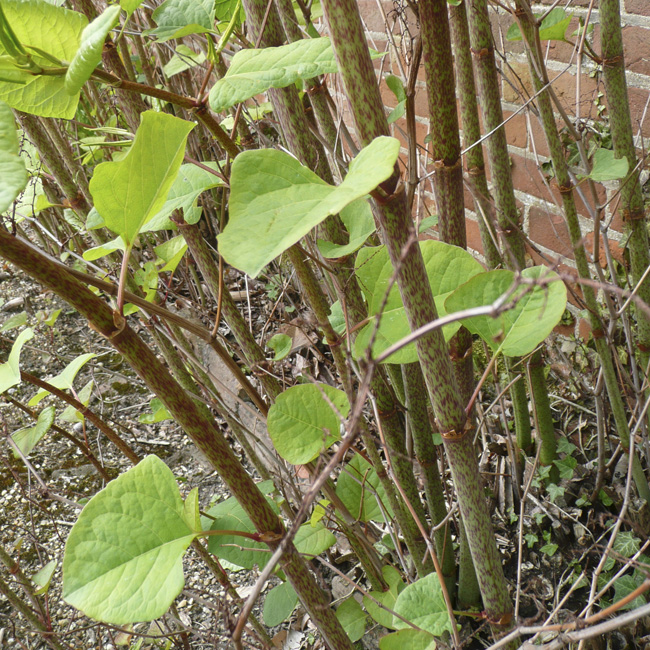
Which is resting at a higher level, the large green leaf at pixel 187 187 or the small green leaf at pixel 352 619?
the large green leaf at pixel 187 187

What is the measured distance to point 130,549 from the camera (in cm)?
42

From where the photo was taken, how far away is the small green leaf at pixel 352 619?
0.85m

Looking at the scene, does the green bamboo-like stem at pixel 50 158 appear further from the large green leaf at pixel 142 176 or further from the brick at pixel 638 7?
the brick at pixel 638 7

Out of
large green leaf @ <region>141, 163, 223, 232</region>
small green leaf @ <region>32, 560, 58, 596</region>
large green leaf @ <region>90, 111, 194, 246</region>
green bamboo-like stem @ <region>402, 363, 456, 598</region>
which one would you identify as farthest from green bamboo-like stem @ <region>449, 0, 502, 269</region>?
small green leaf @ <region>32, 560, 58, 596</region>

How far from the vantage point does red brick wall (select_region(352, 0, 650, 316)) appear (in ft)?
3.59

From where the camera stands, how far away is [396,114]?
0.53m

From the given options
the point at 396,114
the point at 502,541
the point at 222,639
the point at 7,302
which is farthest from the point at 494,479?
the point at 7,302

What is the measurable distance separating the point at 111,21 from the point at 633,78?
1120 mm

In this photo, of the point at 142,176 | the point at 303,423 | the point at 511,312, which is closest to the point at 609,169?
the point at 511,312

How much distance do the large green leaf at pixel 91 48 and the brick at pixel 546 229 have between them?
3.98 feet

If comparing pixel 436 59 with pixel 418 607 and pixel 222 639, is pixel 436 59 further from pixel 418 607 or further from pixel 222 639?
pixel 222 639

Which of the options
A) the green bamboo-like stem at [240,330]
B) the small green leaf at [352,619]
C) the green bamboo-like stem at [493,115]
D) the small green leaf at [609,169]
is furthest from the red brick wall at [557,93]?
the small green leaf at [352,619]

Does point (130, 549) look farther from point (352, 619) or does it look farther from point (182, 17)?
point (352, 619)

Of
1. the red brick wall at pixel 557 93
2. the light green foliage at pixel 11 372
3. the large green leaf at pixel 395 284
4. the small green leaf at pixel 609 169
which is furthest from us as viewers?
the red brick wall at pixel 557 93
